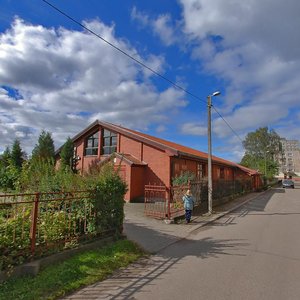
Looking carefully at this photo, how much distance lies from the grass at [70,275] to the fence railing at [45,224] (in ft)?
1.38

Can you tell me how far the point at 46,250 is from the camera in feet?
18.5

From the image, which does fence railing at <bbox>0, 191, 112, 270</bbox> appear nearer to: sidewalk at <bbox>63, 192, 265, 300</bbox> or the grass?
the grass

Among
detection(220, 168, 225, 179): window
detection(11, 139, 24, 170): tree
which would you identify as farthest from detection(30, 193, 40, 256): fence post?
detection(220, 168, 225, 179): window

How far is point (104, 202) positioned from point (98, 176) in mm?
690

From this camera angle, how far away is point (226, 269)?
19.0ft

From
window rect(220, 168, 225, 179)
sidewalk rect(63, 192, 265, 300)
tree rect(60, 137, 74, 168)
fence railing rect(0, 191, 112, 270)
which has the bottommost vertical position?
sidewalk rect(63, 192, 265, 300)

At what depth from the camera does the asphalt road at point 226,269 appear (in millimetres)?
4613

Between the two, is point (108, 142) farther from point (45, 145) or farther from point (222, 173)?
point (222, 173)

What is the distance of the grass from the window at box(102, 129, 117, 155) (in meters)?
15.2

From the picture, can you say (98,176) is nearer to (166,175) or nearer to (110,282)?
(110,282)

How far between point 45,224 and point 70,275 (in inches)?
53.1

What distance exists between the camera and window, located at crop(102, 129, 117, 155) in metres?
21.9

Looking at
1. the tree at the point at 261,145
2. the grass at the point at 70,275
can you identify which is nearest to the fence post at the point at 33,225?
the grass at the point at 70,275

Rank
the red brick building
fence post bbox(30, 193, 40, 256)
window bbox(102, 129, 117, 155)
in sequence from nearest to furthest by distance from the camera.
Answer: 1. fence post bbox(30, 193, 40, 256)
2. the red brick building
3. window bbox(102, 129, 117, 155)
